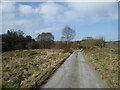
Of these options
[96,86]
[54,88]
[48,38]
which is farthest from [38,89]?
[48,38]

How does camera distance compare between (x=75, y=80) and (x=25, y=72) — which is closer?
(x=75, y=80)

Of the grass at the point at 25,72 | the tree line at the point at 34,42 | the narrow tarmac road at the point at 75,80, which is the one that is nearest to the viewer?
the narrow tarmac road at the point at 75,80

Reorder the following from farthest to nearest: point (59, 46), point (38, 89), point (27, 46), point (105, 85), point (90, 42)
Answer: point (90, 42) → point (59, 46) → point (27, 46) → point (105, 85) → point (38, 89)

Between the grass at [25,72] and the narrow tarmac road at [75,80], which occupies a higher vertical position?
the grass at [25,72]

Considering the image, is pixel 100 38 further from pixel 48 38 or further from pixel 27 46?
pixel 27 46

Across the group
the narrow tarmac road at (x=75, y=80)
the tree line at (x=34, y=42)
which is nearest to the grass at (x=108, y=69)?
the narrow tarmac road at (x=75, y=80)

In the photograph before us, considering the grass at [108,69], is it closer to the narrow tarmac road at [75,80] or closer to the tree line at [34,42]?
the narrow tarmac road at [75,80]

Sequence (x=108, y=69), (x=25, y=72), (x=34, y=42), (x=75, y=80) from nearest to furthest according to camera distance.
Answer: (x=75, y=80) < (x=25, y=72) < (x=108, y=69) < (x=34, y=42)

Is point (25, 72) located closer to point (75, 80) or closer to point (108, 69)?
point (75, 80)

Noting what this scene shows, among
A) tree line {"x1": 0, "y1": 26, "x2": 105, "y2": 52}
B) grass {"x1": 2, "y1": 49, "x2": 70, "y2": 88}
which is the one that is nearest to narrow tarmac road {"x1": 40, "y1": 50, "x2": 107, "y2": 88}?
grass {"x1": 2, "y1": 49, "x2": 70, "y2": 88}

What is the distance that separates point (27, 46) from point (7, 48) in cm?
968

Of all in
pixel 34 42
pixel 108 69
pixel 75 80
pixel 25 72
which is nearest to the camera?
pixel 75 80

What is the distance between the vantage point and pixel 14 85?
23.7ft

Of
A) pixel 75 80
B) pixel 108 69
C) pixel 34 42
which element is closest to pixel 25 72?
pixel 75 80
